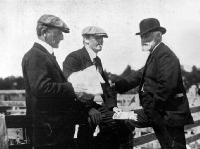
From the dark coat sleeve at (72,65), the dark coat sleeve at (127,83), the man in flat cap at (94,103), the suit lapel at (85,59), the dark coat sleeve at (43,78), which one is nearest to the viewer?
the dark coat sleeve at (43,78)

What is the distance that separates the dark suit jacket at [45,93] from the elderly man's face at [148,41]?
106 centimetres

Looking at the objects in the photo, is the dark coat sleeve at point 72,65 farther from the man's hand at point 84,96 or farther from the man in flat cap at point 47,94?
the man in flat cap at point 47,94

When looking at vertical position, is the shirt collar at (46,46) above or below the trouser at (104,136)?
above

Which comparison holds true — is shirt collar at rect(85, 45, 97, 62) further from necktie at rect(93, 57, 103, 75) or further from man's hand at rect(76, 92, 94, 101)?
man's hand at rect(76, 92, 94, 101)

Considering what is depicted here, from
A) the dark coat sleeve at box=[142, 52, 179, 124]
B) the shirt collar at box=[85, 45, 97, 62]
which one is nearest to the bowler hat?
the dark coat sleeve at box=[142, 52, 179, 124]

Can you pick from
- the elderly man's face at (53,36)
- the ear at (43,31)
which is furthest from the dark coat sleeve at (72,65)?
the ear at (43,31)

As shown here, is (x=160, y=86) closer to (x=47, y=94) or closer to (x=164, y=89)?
(x=164, y=89)

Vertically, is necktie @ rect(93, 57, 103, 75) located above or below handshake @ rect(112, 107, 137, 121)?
above

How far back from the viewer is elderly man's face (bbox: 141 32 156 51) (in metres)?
3.81

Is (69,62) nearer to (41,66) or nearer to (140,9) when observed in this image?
(41,66)

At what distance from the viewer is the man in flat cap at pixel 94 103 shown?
3414 millimetres

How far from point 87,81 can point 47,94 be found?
44 cm

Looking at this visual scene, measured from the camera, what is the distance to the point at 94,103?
348 cm

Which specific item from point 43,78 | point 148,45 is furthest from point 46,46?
point 148,45
